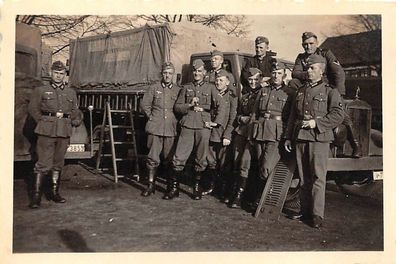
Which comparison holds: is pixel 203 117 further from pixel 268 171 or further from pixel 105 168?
pixel 105 168

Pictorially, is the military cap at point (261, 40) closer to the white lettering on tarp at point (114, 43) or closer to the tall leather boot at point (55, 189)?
the white lettering on tarp at point (114, 43)

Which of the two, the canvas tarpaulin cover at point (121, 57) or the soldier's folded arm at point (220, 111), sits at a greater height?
the canvas tarpaulin cover at point (121, 57)

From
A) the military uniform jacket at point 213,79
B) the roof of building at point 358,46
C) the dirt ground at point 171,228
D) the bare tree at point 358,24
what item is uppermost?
the bare tree at point 358,24

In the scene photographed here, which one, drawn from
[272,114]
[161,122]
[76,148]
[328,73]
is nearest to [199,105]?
[161,122]

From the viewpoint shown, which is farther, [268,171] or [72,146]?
[72,146]

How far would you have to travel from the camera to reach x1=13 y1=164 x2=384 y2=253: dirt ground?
297 cm

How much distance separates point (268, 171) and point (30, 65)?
225cm

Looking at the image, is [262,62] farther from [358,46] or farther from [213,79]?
[358,46]

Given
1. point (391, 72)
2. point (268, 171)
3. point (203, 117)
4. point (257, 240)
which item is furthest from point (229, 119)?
point (391, 72)

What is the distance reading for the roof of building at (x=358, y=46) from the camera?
3.29 m

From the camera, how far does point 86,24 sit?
11.2 feet

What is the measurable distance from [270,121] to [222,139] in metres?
0.49

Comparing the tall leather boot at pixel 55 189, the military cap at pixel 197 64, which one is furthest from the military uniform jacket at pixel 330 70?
the tall leather boot at pixel 55 189

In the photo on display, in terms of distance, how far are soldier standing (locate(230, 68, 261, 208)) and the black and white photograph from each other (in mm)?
11
